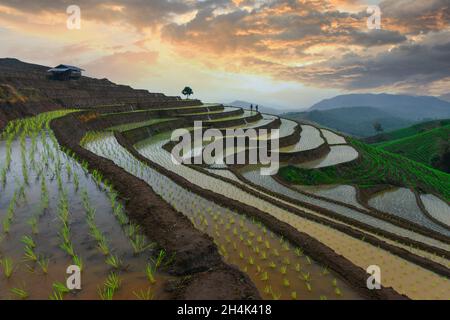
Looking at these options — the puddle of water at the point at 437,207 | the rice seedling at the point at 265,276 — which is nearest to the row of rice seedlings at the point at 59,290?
the rice seedling at the point at 265,276

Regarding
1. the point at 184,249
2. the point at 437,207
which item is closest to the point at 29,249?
the point at 184,249

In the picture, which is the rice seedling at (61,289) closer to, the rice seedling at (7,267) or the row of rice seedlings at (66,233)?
the row of rice seedlings at (66,233)

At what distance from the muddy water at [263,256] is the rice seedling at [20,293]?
3.42 m

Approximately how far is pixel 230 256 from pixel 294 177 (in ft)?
49.9

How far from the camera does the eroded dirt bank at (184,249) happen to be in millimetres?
4309

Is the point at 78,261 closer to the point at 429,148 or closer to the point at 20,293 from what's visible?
the point at 20,293

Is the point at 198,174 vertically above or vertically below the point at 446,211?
above

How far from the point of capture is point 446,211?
64.3 feet

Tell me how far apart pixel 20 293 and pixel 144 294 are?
175cm

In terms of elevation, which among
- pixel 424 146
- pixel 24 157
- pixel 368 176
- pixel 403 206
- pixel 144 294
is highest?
pixel 24 157

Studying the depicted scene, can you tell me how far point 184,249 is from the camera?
17.7 ft

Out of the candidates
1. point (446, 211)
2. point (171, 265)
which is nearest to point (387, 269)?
point (171, 265)

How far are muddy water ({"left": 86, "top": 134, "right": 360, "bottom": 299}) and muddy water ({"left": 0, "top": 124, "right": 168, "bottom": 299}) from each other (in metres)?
1.81
